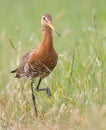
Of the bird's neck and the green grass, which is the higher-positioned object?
the bird's neck

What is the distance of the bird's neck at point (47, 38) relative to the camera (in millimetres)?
7498

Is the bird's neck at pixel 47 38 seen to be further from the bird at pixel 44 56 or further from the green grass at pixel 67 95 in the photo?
the green grass at pixel 67 95

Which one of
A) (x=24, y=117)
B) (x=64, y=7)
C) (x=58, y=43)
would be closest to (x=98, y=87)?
(x=24, y=117)

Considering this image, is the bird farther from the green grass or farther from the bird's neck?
the green grass

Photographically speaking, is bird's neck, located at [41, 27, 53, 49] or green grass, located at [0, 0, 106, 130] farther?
bird's neck, located at [41, 27, 53, 49]

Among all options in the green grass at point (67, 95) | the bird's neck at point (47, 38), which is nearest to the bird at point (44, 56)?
the bird's neck at point (47, 38)

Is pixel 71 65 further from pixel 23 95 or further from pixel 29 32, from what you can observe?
pixel 29 32

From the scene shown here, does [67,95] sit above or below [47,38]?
below

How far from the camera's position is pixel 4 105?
Result: 7723 mm

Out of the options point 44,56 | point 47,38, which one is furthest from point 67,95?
point 47,38

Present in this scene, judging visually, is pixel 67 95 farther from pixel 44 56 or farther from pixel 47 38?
pixel 47 38

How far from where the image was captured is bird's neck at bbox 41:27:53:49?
295 inches

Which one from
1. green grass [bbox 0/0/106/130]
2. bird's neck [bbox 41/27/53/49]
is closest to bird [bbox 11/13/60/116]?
bird's neck [bbox 41/27/53/49]

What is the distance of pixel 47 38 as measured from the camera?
24.8 ft
